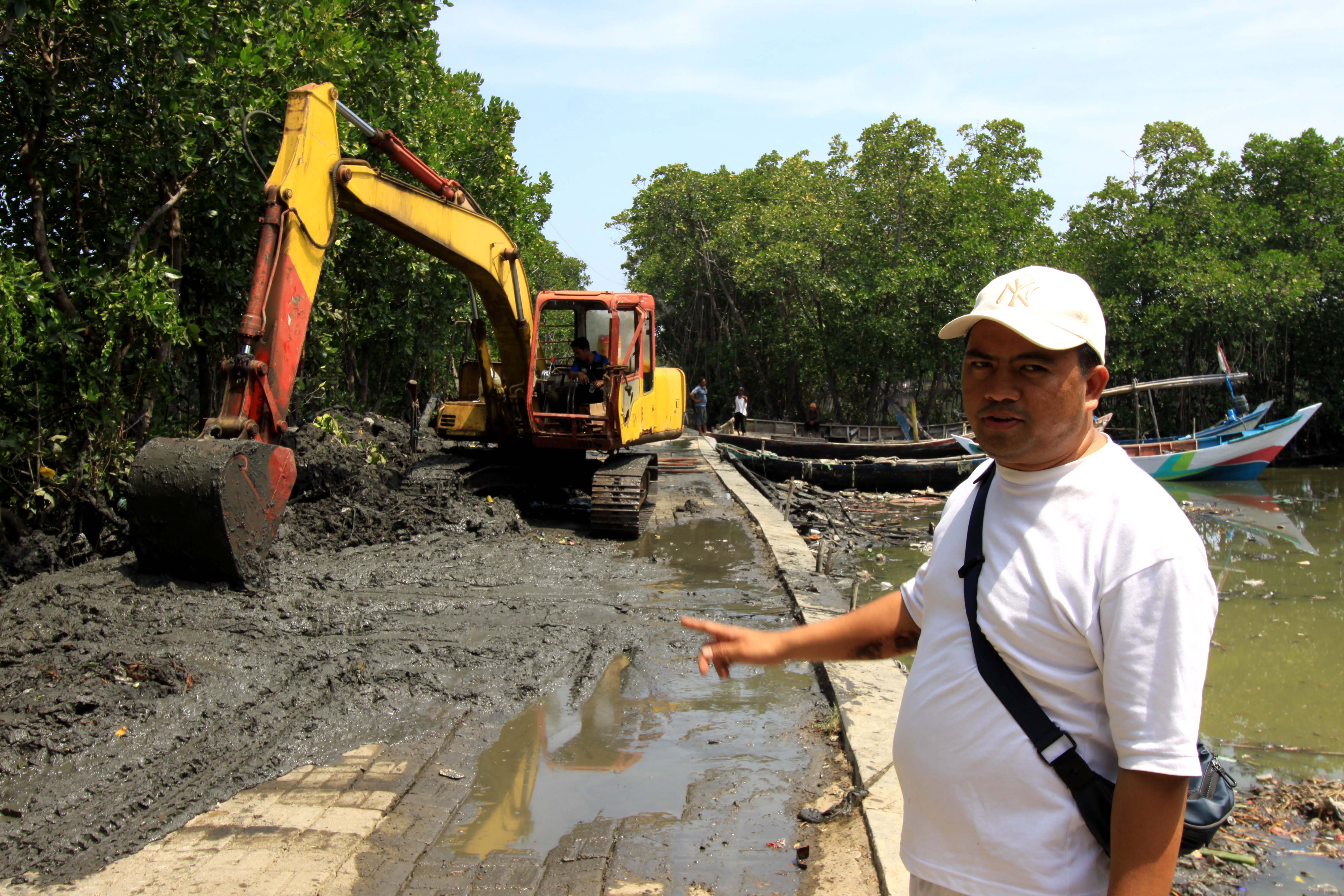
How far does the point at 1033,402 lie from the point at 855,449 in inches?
828

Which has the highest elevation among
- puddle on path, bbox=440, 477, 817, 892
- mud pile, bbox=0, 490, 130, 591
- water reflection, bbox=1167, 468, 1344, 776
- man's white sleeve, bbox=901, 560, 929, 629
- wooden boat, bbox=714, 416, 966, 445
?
man's white sleeve, bbox=901, 560, 929, 629

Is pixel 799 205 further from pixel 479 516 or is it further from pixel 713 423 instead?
pixel 479 516

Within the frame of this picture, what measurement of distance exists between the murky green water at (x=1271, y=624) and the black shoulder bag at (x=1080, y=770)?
17.4ft

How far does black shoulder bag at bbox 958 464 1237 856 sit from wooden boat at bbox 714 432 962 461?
19.8 meters

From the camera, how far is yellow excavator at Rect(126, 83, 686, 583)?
22.0 ft

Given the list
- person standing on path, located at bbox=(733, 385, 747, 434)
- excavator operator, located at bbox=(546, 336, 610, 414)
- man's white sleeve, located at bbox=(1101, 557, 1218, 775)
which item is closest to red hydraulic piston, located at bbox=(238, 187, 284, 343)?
excavator operator, located at bbox=(546, 336, 610, 414)

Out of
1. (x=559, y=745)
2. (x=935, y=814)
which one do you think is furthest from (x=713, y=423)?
(x=935, y=814)

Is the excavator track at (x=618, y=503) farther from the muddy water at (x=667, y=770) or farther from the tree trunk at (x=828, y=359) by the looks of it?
the tree trunk at (x=828, y=359)

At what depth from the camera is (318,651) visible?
19.0 ft

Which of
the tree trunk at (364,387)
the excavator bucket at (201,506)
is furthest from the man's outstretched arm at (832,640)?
the tree trunk at (364,387)

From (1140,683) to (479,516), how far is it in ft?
30.8

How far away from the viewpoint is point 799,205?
99.6 ft

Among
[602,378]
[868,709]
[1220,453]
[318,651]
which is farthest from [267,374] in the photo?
[1220,453]

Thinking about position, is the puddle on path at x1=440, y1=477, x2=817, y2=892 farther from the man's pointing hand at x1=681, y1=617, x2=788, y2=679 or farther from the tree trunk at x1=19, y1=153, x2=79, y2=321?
the tree trunk at x1=19, y1=153, x2=79, y2=321
